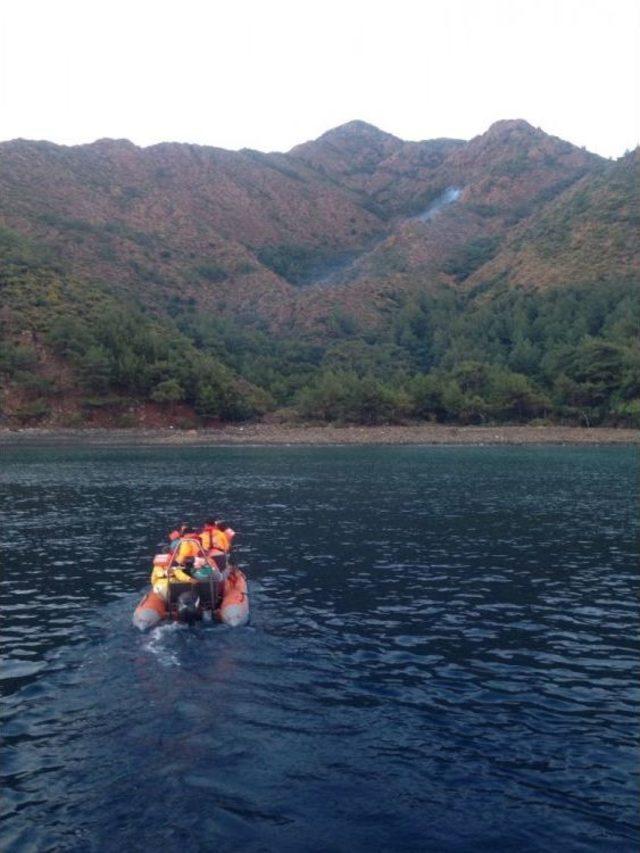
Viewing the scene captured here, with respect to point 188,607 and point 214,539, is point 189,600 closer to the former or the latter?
point 188,607

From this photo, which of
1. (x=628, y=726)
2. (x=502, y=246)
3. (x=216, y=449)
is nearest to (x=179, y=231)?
(x=502, y=246)

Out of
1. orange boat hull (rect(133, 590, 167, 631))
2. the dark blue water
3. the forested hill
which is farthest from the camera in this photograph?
the forested hill

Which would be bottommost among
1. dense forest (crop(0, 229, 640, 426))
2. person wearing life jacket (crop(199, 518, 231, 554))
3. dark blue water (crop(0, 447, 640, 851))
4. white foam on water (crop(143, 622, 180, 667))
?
dark blue water (crop(0, 447, 640, 851))

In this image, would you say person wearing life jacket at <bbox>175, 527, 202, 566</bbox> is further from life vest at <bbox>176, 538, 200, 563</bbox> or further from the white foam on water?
the white foam on water

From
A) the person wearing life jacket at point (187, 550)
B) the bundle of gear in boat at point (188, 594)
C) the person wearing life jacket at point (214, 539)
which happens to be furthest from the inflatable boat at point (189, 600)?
the person wearing life jacket at point (214, 539)

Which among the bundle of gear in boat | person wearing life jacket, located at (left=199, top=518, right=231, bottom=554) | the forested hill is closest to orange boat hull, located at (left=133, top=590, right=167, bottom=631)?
the bundle of gear in boat

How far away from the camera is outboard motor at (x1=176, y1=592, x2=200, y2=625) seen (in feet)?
48.3

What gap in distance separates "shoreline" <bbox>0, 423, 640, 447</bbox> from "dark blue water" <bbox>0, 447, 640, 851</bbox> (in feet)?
162

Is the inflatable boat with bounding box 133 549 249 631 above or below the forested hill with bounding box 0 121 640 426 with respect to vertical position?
below

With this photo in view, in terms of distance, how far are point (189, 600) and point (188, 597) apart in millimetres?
67

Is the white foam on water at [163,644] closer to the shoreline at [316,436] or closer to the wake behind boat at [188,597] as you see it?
the wake behind boat at [188,597]

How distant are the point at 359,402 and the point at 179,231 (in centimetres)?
10359

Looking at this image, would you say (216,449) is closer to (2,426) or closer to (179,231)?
(2,426)

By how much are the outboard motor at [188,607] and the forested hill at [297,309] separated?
6961 centimetres
